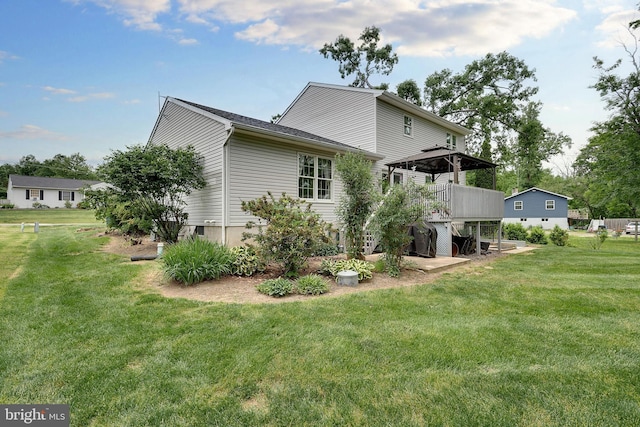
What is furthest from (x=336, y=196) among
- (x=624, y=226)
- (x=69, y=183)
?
(x=69, y=183)

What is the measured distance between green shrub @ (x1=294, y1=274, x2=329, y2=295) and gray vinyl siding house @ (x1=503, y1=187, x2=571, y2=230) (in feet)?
118

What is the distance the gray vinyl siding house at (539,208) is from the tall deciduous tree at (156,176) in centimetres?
3521

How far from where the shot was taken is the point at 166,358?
10.2ft

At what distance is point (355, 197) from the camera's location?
25.4 feet

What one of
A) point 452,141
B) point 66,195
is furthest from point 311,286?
point 66,195

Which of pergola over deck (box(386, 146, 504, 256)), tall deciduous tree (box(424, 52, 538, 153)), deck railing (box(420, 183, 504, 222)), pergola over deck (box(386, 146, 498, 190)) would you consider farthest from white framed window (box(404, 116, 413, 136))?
tall deciduous tree (box(424, 52, 538, 153))

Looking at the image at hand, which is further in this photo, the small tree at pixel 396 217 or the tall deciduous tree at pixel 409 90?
the tall deciduous tree at pixel 409 90

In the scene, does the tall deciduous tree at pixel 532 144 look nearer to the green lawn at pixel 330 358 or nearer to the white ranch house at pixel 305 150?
the white ranch house at pixel 305 150

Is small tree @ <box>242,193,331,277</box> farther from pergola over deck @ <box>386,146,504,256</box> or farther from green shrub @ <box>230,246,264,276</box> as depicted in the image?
pergola over deck @ <box>386,146,504,256</box>

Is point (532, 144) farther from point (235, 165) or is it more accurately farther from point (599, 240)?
point (235, 165)

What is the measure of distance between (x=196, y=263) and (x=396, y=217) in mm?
4105

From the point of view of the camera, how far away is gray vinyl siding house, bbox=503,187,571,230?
34.2 m

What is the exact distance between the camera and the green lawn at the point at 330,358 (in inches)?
91.4

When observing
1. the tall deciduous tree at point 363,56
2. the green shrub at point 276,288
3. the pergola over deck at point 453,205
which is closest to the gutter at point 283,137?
the pergola over deck at point 453,205
